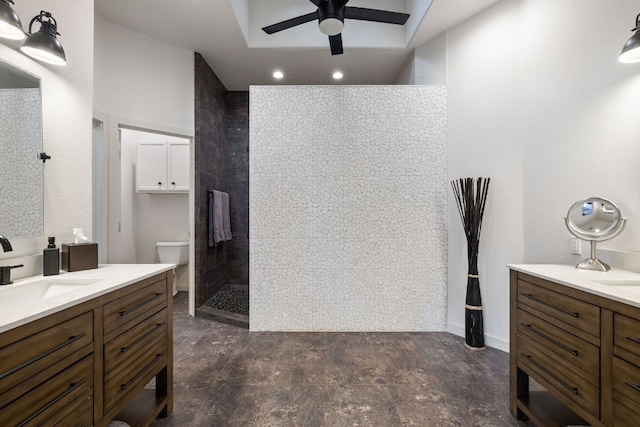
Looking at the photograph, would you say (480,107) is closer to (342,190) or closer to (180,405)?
(342,190)

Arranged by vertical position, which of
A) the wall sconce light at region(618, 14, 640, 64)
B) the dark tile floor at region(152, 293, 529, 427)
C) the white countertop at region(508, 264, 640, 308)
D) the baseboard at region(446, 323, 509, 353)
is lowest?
the dark tile floor at region(152, 293, 529, 427)

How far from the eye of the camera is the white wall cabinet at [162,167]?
4.27 metres

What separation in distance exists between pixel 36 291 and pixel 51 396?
2.03 ft

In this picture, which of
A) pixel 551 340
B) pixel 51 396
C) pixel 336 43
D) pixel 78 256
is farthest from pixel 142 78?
pixel 551 340

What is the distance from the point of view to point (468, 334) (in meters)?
2.80

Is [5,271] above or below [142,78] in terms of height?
below

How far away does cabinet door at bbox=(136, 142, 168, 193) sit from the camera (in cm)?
427

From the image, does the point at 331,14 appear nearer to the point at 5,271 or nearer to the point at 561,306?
the point at 561,306

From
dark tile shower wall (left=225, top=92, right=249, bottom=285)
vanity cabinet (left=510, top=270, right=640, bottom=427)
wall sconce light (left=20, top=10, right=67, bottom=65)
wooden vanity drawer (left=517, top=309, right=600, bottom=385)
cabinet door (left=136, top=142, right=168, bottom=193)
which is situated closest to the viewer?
vanity cabinet (left=510, top=270, right=640, bottom=427)

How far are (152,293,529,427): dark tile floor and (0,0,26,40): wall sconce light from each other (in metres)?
2.20

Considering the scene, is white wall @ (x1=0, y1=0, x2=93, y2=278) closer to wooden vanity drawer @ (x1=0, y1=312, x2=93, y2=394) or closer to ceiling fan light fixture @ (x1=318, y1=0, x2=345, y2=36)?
wooden vanity drawer @ (x1=0, y1=312, x2=93, y2=394)

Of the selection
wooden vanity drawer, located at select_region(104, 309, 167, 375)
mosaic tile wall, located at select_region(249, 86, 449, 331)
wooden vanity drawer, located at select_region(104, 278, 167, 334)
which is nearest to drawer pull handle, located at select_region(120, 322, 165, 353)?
wooden vanity drawer, located at select_region(104, 309, 167, 375)

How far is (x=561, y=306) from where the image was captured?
5.00 feet

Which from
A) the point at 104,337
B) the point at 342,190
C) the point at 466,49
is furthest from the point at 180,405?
the point at 466,49
